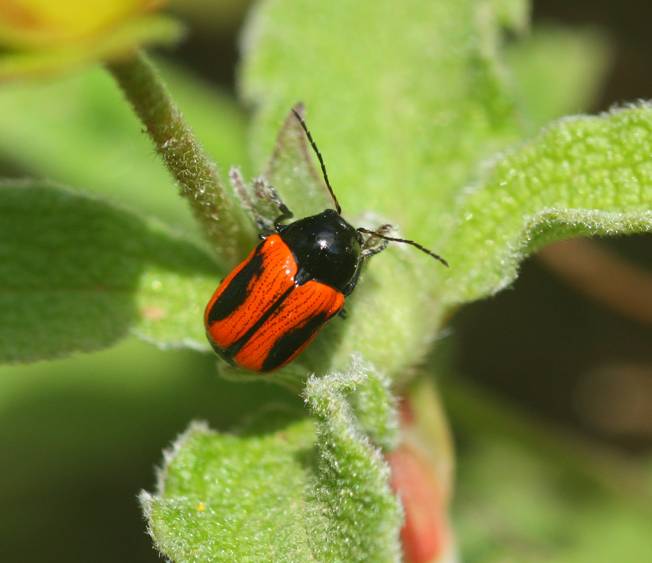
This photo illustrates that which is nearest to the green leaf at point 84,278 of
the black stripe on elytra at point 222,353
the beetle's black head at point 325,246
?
the black stripe on elytra at point 222,353

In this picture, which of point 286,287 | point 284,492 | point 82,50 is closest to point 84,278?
point 286,287

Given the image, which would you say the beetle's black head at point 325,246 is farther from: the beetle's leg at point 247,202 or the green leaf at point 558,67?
the green leaf at point 558,67

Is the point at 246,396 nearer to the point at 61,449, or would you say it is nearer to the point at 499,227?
the point at 61,449

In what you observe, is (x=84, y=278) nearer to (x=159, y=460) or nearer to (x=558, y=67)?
(x=159, y=460)

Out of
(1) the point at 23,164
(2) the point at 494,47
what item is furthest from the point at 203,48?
(2) the point at 494,47

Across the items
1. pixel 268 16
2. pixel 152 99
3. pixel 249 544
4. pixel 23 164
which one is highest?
pixel 152 99
